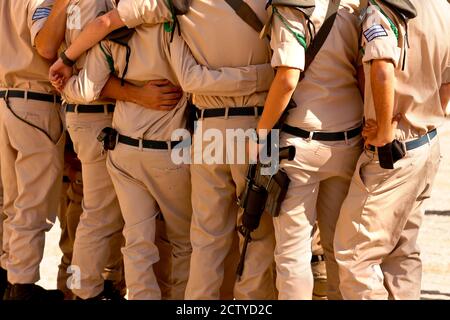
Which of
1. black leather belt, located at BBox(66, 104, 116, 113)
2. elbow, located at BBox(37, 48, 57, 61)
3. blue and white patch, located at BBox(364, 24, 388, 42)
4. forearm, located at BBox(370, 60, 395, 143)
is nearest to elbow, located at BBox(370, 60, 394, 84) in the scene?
forearm, located at BBox(370, 60, 395, 143)

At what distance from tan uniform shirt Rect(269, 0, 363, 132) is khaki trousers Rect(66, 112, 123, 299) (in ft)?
4.26

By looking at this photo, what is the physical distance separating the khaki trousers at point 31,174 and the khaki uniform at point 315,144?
1658 millimetres

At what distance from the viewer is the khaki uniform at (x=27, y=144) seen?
6035 millimetres

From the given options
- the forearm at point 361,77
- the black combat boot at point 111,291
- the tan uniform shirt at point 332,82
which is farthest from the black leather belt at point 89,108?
the forearm at point 361,77

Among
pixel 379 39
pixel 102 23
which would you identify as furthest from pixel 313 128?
pixel 102 23

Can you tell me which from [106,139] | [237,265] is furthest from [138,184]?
[237,265]

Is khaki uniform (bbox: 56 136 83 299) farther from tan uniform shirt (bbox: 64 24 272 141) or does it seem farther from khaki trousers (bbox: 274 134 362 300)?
khaki trousers (bbox: 274 134 362 300)

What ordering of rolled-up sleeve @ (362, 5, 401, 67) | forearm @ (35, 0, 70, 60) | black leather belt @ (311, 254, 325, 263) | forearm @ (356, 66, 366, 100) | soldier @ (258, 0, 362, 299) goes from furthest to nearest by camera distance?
black leather belt @ (311, 254, 325, 263), forearm @ (35, 0, 70, 60), forearm @ (356, 66, 366, 100), soldier @ (258, 0, 362, 299), rolled-up sleeve @ (362, 5, 401, 67)

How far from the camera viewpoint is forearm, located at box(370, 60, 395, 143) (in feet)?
15.6

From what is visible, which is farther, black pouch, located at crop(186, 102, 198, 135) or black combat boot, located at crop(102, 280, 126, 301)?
black combat boot, located at crop(102, 280, 126, 301)

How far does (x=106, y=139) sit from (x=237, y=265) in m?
0.99

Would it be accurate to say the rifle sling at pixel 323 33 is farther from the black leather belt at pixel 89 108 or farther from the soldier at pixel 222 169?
the black leather belt at pixel 89 108

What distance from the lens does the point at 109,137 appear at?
5.62 m

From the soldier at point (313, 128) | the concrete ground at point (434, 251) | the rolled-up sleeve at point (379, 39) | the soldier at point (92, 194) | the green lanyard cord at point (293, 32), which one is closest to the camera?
the rolled-up sleeve at point (379, 39)
